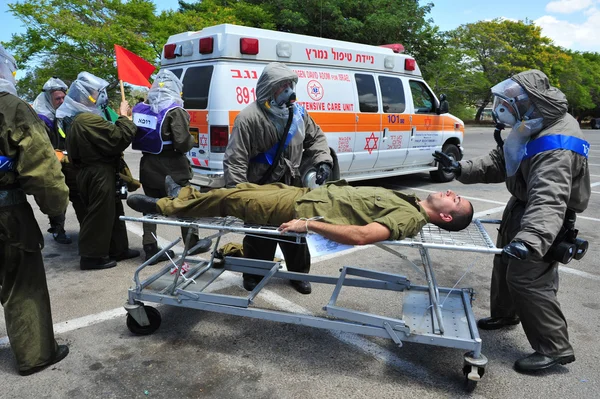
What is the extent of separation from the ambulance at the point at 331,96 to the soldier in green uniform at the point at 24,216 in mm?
2212

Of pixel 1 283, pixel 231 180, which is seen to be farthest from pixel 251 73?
pixel 1 283

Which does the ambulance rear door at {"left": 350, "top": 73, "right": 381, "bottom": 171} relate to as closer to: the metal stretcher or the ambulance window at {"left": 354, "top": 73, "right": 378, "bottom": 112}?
the ambulance window at {"left": 354, "top": 73, "right": 378, "bottom": 112}

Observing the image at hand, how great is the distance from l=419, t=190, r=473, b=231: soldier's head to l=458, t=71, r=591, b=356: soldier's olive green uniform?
0.34 m

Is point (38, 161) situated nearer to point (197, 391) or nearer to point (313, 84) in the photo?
point (197, 391)

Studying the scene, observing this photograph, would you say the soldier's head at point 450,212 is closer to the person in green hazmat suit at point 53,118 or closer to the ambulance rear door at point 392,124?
the person in green hazmat suit at point 53,118

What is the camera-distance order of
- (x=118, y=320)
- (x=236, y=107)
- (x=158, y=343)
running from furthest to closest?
(x=236, y=107) → (x=118, y=320) → (x=158, y=343)

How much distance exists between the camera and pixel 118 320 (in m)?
3.45

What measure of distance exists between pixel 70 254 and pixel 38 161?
2811 mm

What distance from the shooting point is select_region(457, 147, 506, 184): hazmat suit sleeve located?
11.0ft

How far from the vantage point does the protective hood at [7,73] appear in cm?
257

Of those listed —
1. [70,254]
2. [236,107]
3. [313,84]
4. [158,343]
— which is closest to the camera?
[158,343]

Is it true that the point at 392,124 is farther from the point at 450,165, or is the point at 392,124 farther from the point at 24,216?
the point at 24,216

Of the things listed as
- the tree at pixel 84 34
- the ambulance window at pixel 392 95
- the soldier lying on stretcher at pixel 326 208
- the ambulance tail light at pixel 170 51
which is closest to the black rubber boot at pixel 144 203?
the soldier lying on stretcher at pixel 326 208

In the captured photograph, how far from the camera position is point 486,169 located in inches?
133
